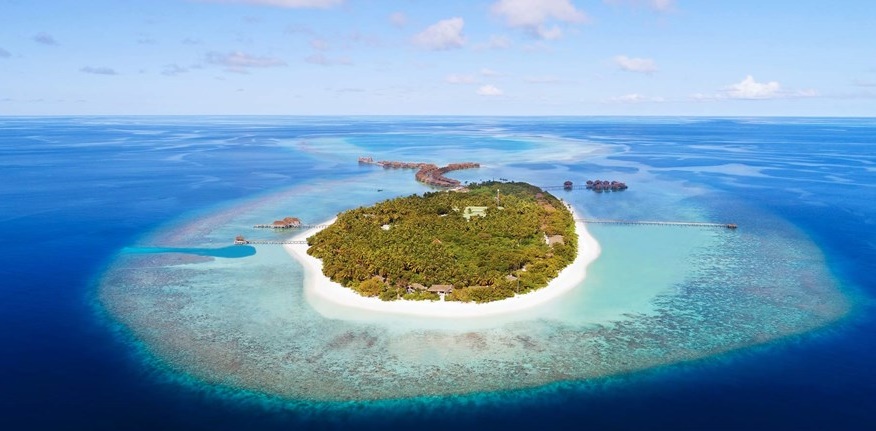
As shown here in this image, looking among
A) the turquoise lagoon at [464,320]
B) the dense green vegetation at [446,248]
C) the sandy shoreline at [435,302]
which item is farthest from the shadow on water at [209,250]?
the sandy shoreline at [435,302]

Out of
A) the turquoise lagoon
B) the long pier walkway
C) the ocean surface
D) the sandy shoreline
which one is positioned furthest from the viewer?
the long pier walkway

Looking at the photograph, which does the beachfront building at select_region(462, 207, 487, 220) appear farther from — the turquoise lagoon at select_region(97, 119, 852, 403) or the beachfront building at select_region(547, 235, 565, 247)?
the turquoise lagoon at select_region(97, 119, 852, 403)

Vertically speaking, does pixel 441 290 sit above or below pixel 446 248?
below

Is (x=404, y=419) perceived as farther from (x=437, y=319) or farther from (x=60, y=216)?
(x=60, y=216)

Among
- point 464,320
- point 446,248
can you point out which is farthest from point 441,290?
point 446,248

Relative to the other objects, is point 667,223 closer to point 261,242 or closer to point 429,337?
point 429,337

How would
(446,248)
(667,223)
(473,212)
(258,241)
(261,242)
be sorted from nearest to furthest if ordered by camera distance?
1. (446,248)
2. (261,242)
3. (258,241)
4. (473,212)
5. (667,223)

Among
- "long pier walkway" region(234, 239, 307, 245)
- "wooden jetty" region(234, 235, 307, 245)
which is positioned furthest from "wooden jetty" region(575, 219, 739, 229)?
"wooden jetty" region(234, 235, 307, 245)
